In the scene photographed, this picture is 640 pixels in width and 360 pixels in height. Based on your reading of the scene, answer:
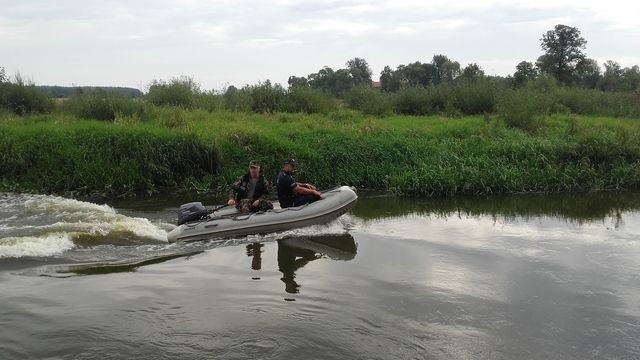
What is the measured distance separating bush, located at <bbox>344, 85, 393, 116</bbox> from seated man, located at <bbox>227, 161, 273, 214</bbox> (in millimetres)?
13349

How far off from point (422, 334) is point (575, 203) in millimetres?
8630

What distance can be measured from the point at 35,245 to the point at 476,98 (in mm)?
19392

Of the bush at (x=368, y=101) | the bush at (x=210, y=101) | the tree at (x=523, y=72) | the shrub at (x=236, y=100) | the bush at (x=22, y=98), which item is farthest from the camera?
the tree at (x=523, y=72)

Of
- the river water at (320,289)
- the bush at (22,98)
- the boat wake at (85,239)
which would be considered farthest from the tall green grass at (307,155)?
the boat wake at (85,239)

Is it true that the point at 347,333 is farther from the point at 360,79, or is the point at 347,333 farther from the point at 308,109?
the point at 360,79

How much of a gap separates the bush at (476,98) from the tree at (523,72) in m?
8.94

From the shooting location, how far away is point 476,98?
23.5 metres

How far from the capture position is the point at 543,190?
14023 millimetres

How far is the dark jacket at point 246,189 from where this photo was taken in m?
10.1

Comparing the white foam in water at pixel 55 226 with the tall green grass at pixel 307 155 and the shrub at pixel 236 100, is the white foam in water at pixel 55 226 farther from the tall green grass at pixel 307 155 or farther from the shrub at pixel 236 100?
the shrub at pixel 236 100

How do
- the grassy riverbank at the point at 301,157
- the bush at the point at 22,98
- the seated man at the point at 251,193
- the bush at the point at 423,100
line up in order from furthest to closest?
1. the bush at the point at 423,100
2. the bush at the point at 22,98
3. the grassy riverbank at the point at 301,157
4. the seated man at the point at 251,193

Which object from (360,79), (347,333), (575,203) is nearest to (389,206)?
(575,203)

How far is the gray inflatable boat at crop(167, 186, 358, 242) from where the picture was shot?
9.09 metres

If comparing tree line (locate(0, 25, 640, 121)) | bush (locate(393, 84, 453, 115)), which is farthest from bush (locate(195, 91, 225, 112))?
bush (locate(393, 84, 453, 115))
